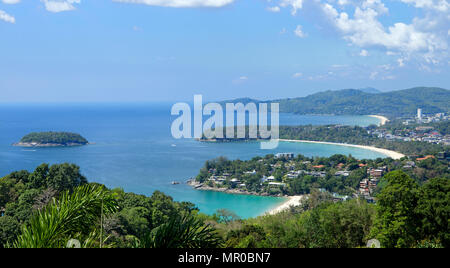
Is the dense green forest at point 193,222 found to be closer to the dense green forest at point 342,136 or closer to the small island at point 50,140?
the small island at point 50,140

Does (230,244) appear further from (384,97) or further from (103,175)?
(384,97)

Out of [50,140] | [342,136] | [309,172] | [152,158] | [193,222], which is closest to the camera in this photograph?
[193,222]

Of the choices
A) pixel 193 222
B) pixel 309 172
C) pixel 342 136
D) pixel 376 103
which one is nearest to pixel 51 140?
pixel 309 172

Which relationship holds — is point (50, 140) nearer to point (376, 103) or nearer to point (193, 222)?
point (193, 222)

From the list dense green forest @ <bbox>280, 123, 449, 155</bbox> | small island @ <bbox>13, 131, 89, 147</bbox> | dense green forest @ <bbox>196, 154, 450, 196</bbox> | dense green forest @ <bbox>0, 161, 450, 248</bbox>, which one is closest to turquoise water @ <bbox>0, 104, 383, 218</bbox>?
dense green forest @ <bbox>196, 154, 450, 196</bbox>

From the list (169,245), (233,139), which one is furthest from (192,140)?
(169,245)

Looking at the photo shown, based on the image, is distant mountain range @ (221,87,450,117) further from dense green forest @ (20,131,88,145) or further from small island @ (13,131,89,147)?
small island @ (13,131,89,147)
